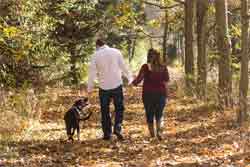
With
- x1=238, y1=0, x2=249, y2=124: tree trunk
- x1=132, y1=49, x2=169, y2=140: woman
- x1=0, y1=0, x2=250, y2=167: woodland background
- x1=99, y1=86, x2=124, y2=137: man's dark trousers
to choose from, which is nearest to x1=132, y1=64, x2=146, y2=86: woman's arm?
x1=132, y1=49, x2=169, y2=140: woman

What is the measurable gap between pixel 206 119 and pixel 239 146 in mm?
5115

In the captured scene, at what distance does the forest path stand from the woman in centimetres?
69

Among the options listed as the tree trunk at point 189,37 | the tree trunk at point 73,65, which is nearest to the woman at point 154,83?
the tree trunk at point 189,37

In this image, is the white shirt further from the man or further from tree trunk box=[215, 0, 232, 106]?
tree trunk box=[215, 0, 232, 106]

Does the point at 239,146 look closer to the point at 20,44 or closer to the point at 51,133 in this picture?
the point at 51,133

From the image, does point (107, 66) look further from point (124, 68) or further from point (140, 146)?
point (140, 146)

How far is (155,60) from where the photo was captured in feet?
41.6

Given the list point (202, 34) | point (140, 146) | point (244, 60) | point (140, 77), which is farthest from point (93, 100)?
point (140, 146)

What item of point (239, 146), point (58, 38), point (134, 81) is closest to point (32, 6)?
point (134, 81)

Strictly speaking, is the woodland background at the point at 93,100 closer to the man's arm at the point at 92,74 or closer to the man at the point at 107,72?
the man at the point at 107,72

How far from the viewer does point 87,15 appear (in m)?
30.6

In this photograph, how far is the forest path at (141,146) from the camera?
10711 millimetres

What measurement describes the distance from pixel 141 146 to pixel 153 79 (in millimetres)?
1528

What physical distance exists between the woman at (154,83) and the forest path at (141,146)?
694 mm
